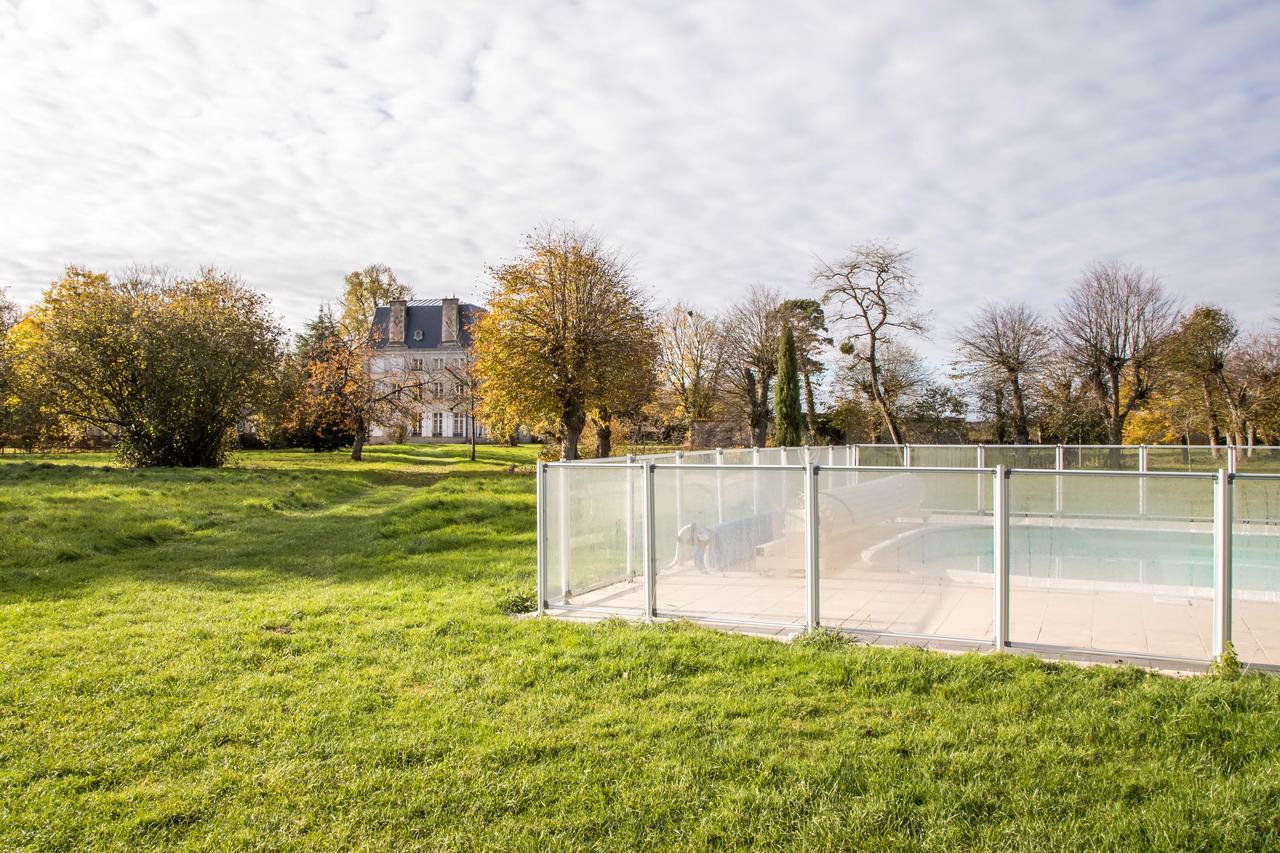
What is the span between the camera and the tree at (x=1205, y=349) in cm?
2711

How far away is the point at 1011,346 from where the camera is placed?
31141 mm

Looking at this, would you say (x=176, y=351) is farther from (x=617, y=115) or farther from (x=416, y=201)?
(x=617, y=115)

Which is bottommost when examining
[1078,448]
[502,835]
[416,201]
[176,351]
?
A: [502,835]

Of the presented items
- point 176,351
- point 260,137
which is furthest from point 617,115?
point 176,351

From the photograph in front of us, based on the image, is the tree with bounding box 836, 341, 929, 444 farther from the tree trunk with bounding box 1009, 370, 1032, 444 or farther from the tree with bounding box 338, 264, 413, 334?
the tree with bounding box 338, 264, 413, 334

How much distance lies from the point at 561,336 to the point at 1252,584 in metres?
21.7

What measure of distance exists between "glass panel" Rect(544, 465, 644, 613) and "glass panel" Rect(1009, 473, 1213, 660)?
316 cm

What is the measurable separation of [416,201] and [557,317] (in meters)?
12.5

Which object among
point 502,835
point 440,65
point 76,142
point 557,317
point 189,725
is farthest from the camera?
point 557,317

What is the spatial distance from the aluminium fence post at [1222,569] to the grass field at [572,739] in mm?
432

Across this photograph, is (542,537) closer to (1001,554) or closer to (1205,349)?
(1001,554)

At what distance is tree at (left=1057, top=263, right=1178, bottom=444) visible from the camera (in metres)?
28.7

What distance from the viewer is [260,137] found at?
10.5 m

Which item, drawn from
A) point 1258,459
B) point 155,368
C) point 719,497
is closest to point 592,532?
point 719,497
